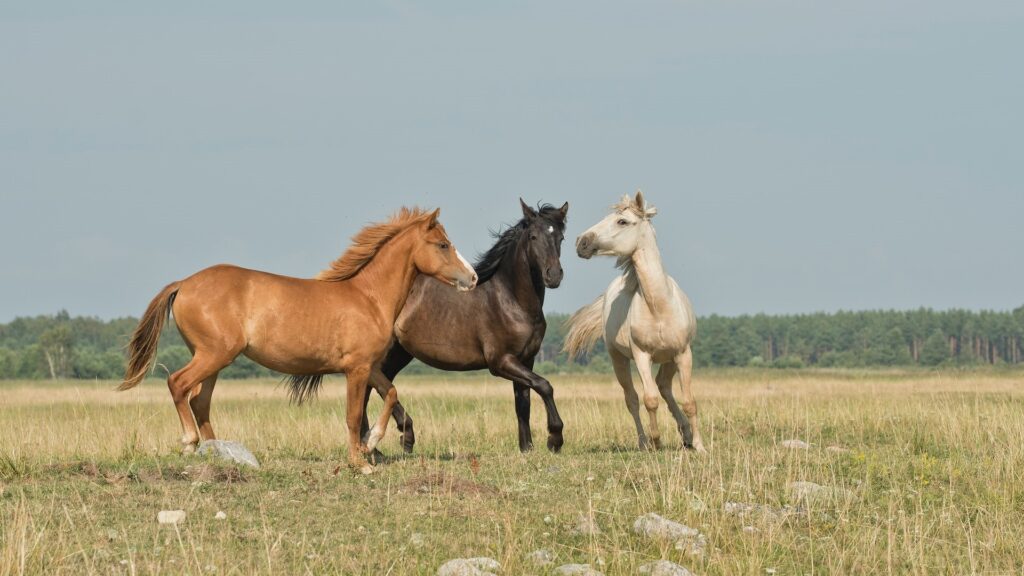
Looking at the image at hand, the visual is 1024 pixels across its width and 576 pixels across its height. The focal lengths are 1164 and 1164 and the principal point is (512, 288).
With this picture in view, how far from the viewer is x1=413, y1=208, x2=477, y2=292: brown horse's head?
11156 mm

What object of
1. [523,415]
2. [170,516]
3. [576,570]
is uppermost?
[523,415]

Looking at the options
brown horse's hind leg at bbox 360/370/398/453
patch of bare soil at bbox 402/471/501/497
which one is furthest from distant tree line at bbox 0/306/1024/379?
patch of bare soil at bbox 402/471/501/497

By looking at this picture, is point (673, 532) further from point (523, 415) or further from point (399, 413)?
point (399, 413)

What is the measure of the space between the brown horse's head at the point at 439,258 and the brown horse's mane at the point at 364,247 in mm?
174

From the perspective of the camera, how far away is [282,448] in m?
13.6

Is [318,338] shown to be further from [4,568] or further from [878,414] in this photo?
[878,414]

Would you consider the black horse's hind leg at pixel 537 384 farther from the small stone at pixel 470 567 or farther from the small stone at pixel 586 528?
the small stone at pixel 470 567

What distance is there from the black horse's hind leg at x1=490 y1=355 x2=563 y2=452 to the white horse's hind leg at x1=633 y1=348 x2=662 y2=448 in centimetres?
95

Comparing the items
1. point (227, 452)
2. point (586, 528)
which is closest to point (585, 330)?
point (227, 452)

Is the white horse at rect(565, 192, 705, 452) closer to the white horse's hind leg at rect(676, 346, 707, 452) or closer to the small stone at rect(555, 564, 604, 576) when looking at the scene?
the white horse's hind leg at rect(676, 346, 707, 452)

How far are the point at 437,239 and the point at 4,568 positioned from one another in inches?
222

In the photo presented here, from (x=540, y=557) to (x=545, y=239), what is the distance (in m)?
5.77

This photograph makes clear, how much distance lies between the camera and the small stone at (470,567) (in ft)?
22.1

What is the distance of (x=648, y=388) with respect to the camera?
1228 centimetres
